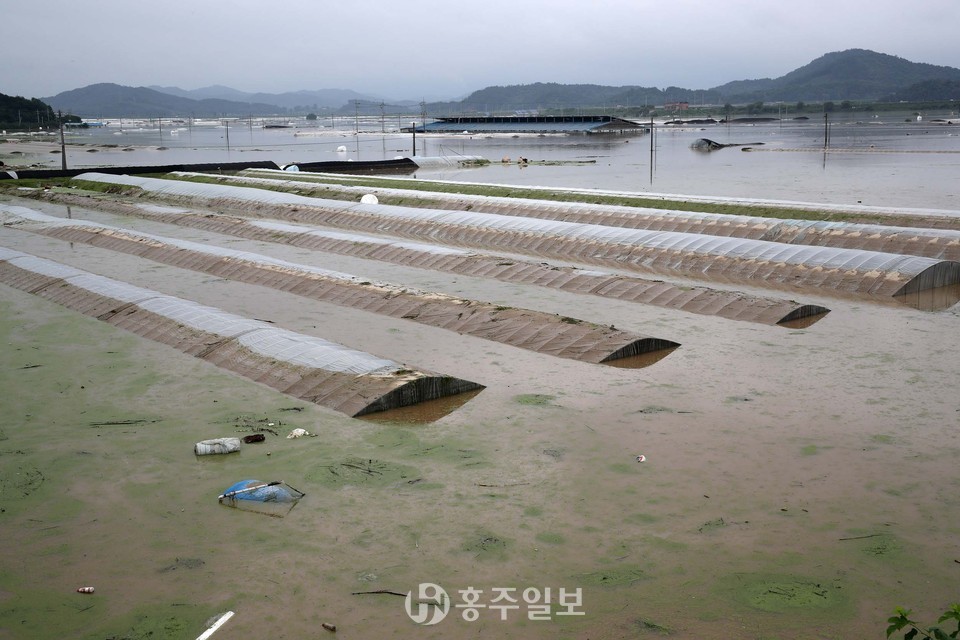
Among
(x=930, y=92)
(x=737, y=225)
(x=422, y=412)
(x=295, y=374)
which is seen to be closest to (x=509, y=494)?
(x=422, y=412)

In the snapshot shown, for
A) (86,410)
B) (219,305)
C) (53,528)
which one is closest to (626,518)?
(53,528)

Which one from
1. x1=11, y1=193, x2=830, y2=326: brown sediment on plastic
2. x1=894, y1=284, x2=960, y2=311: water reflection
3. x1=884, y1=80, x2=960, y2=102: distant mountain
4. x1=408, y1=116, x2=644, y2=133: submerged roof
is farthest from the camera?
x1=884, y1=80, x2=960, y2=102: distant mountain

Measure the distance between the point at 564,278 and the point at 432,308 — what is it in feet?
8.75

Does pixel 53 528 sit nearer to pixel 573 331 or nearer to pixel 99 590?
pixel 99 590

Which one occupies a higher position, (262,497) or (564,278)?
(564,278)

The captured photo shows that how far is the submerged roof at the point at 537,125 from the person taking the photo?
76.8 m

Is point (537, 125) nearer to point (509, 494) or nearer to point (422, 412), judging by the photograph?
point (422, 412)

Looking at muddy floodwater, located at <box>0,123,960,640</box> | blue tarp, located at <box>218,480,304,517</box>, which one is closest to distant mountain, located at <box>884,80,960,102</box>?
muddy floodwater, located at <box>0,123,960,640</box>

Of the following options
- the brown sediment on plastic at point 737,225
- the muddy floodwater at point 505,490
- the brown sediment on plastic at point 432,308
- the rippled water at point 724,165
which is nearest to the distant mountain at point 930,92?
the rippled water at point 724,165

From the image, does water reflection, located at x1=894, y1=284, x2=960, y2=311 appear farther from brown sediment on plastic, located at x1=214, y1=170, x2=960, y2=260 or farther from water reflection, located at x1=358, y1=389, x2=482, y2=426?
water reflection, located at x1=358, y1=389, x2=482, y2=426

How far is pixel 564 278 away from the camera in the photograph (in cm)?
1300

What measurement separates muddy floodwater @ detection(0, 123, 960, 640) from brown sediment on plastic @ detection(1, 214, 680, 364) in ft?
0.99

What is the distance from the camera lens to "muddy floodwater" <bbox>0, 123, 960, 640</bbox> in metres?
4.78

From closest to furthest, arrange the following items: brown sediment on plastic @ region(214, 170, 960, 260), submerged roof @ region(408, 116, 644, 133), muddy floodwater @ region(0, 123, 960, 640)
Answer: muddy floodwater @ region(0, 123, 960, 640)
brown sediment on plastic @ region(214, 170, 960, 260)
submerged roof @ region(408, 116, 644, 133)
